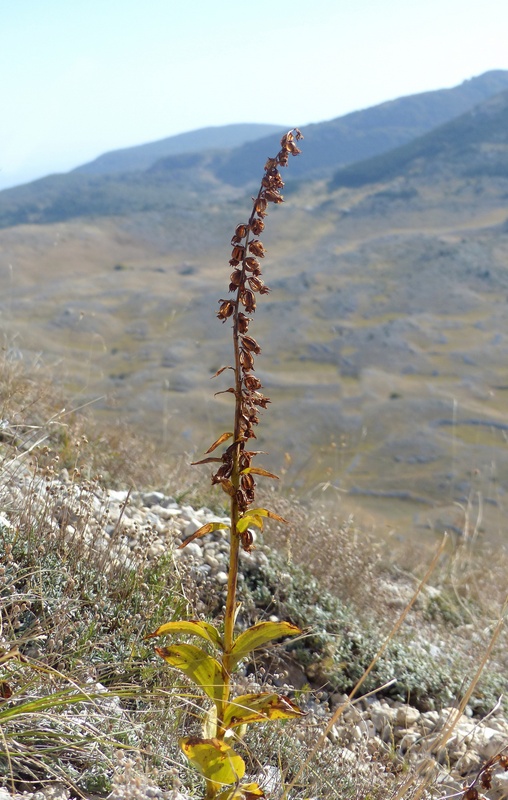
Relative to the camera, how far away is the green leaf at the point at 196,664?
1582 mm

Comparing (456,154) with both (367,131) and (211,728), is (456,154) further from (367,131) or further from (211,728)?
(211,728)

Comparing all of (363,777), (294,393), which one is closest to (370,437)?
(294,393)

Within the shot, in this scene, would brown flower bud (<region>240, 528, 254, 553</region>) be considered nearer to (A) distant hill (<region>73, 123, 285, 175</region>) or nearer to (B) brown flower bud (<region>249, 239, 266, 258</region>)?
(B) brown flower bud (<region>249, 239, 266, 258</region>)

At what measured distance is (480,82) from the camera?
98062 millimetres

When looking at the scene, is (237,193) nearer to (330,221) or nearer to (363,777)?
(330,221)

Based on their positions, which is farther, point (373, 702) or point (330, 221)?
point (330, 221)

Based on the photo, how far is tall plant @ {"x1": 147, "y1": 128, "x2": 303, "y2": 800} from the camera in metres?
1.49

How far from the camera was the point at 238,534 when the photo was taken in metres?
1.54

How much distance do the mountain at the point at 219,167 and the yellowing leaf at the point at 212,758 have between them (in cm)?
4943

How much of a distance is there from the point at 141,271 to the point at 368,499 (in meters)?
26.6

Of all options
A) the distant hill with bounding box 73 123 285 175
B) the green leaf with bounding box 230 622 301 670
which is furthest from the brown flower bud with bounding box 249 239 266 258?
the distant hill with bounding box 73 123 285 175

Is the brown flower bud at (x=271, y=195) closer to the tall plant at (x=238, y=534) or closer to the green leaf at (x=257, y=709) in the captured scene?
the tall plant at (x=238, y=534)

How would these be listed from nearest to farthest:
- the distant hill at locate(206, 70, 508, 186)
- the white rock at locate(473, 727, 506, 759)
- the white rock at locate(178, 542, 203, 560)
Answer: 1. the white rock at locate(473, 727, 506, 759)
2. the white rock at locate(178, 542, 203, 560)
3. the distant hill at locate(206, 70, 508, 186)

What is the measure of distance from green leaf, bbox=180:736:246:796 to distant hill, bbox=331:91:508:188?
48.0 meters
